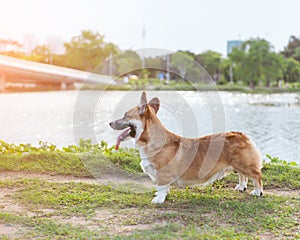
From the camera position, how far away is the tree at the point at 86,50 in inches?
1755

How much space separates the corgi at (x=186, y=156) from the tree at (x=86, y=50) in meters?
40.2

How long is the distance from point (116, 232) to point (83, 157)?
245 centimetres

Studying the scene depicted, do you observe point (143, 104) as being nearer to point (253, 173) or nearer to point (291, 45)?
point (253, 173)

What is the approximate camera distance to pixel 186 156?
3.88m

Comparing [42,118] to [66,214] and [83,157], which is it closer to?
[83,157]

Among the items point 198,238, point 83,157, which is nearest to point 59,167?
point 83,157

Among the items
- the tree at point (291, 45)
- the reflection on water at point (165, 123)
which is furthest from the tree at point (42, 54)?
the reflection on water at point (165, 123)

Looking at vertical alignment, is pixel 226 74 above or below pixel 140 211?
above

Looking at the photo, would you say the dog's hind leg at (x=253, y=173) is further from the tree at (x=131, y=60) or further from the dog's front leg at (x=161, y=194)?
the tree at (x=131, y=60)

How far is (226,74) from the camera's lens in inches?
1799

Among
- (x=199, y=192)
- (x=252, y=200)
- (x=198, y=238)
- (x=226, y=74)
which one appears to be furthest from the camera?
(x=226, y=74)

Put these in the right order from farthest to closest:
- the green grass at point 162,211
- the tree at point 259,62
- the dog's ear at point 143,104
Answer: the tree at point 259,62
the dog's ear at point 143,104
the green grass at point 162,211

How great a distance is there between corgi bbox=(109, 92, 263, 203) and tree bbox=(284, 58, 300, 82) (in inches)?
1749

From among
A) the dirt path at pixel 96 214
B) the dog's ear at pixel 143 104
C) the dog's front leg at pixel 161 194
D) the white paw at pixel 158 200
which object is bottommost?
the dirt path at pixel 96 214
